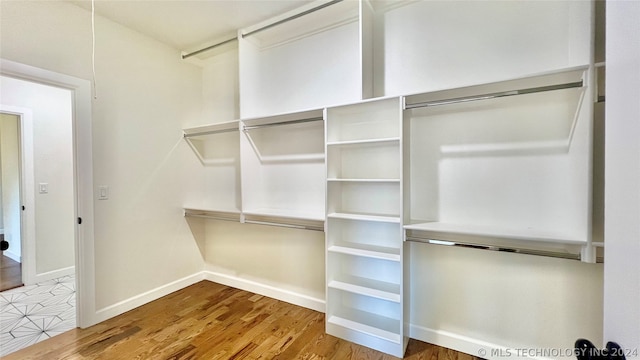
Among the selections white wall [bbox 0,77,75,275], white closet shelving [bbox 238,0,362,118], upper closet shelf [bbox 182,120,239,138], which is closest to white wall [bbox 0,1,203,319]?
upper closet shelf [bbox 182,120,239,138]

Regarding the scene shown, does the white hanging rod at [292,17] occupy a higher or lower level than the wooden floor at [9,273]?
higher

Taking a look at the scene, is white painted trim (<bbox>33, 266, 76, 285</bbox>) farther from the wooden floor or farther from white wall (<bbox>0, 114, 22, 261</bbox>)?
white wall (<bbox>0, 114, 22, 261</bbox>)

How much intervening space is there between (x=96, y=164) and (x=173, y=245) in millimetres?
1157

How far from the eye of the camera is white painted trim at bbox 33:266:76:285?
344 cm

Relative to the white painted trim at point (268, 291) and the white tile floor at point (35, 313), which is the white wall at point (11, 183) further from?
the white painted trim at point (268, 291)

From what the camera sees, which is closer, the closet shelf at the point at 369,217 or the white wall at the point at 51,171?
the closet shelf at the point at 369,217

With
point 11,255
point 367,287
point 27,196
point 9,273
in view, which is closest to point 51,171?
point 27,196

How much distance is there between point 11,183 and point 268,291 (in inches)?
184

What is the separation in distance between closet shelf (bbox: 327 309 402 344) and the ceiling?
2.70m

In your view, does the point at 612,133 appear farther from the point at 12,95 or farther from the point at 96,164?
the point at 12,95

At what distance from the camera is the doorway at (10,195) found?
3967mm

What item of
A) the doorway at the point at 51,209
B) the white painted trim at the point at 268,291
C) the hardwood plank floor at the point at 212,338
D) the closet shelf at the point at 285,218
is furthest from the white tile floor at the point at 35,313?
the closet shelf at the point at 285,218

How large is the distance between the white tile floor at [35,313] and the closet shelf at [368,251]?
246 centimetres

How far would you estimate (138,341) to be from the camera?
215 centimetres
